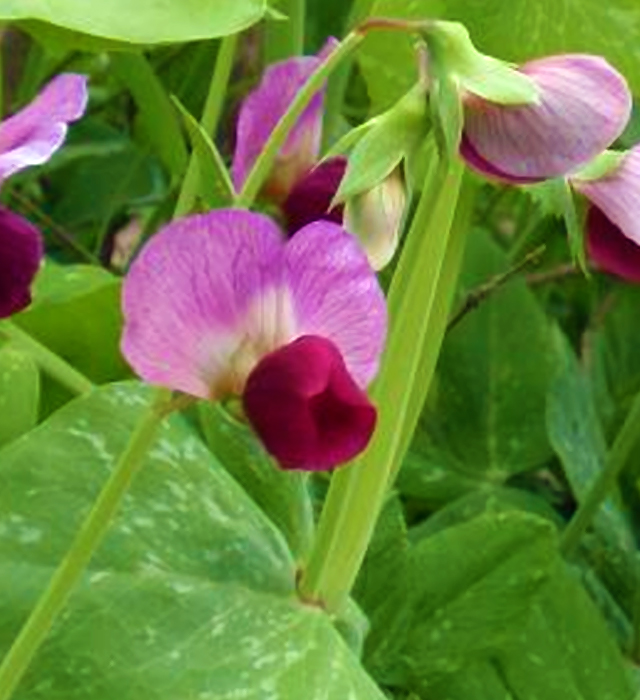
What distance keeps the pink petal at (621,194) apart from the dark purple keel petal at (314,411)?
110 millimetres

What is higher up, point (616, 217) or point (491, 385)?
point (616, 217)

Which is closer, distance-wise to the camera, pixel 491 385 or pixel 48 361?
pixel 48 361

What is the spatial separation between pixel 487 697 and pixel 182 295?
1.18 feet

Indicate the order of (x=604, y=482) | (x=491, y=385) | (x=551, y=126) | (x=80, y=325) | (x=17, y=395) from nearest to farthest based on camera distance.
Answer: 1. (x=551, y=126)
2. (x=17, y=395)
3. (x=80, y=325)
4. (x=604, y=482)
5. (x=491, y=385)

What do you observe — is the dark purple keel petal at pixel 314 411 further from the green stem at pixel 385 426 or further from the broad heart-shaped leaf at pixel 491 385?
the broad heart-shaped leaf at pixel 491 385

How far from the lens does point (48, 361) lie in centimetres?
81

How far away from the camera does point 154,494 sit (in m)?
0.74

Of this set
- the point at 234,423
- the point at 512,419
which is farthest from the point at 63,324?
the point at 512,419

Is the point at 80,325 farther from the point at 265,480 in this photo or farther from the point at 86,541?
the point at 86,541

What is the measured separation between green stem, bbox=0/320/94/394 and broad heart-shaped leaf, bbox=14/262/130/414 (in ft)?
0.20

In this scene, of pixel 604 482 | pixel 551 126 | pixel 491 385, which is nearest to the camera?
pixel 551 126

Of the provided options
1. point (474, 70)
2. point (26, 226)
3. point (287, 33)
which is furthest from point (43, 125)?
point (287, 33)

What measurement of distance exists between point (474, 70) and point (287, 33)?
0.38 meters

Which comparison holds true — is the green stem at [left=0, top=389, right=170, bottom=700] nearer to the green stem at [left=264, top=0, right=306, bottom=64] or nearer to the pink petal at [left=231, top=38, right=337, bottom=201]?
the pink petal at [left=231, top=38, right=337, bottom=201]
